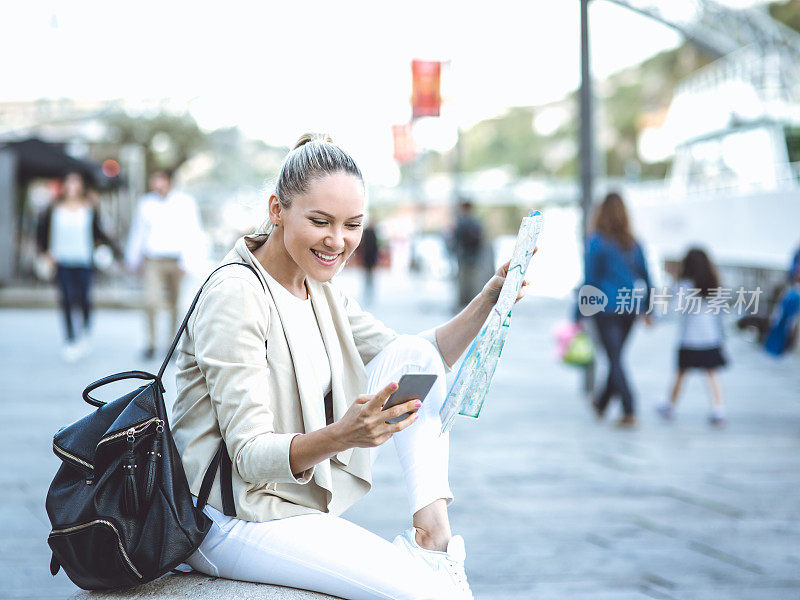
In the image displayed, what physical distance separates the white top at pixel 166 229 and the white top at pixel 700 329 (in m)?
4.34

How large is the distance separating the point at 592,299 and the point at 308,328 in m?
4.39

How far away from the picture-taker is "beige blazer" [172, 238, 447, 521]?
1.95 meters

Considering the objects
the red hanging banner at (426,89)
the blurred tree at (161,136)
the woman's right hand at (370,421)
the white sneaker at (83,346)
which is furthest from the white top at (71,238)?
the blurred tree at (161,136)

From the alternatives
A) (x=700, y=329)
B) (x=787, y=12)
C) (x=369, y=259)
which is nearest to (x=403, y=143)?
(x=369, y=259)

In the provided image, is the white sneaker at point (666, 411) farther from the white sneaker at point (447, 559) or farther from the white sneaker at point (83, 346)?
the white sneaker at point (83, 346)

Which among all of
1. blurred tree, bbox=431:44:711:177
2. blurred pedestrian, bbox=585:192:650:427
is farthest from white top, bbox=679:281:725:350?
blurred tree, bbox=431:44:711:177

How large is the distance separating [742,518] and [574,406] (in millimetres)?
2898

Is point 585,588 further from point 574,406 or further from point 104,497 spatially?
point 574,406

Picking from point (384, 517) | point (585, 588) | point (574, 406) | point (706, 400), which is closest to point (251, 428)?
point (585, 588)

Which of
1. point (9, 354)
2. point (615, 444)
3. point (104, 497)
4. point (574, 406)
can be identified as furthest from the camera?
point (9, 354)

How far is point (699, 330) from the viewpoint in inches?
256

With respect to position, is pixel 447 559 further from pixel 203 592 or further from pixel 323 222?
pixel 323 222

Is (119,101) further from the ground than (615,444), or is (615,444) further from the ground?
(119,101)

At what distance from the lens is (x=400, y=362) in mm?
2340
